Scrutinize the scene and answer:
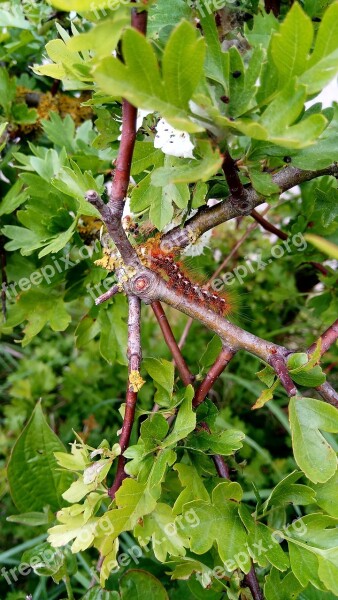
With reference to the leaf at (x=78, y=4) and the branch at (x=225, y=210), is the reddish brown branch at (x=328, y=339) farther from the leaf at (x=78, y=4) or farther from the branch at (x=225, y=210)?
the leaf at (x=78, y=4)

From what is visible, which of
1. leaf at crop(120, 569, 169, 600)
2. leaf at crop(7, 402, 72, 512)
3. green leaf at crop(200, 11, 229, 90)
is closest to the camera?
green leaf at crop(200, 11, 229, 90)

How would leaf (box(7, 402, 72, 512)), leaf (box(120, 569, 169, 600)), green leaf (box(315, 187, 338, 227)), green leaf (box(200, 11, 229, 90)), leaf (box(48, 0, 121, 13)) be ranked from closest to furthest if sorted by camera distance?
leaf (box(48, 0, 121, 13))
green leaf (box(200, 11, 229, 90))
green leaf (box(315, 187, 338, 227))
leaf (box(120, 569, 169, 600))
leaf (box(7, 402, 72, 512))

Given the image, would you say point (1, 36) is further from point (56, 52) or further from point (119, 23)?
point (119, 23)

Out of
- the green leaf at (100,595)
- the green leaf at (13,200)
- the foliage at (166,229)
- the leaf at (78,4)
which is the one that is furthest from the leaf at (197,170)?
the green leaf at (100,595)

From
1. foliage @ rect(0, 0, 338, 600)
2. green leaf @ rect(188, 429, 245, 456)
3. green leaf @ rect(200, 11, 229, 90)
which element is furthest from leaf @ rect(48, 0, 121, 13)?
green leaf @ rect(188, 429, 245, 456)

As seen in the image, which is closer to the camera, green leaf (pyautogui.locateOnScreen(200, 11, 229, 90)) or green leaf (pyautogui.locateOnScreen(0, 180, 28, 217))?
green leaf (pyautogui.locateOnScreen(200, 11, 229, 90))

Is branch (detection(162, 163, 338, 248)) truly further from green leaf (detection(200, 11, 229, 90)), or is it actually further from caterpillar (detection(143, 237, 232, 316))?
green leaf (detection(200, 11, 229, 90))

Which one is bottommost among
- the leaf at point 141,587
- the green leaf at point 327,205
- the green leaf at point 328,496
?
the leaf at point 141,587

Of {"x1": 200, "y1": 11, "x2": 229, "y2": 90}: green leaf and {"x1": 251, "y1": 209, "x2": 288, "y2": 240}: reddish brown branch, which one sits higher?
{"x1": 200, "y1": 11, "x2": 229, "y2": 90}: green leaf

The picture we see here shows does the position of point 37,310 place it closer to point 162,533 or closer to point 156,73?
point 162,533
